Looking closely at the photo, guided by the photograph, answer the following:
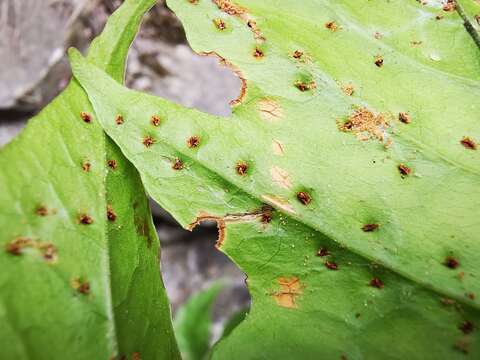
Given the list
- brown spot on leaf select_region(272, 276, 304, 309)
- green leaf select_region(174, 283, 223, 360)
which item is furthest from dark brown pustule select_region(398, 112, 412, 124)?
green leaf select_region(174, 283, 223, 360)

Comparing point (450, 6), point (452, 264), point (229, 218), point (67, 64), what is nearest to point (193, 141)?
point (229, 218)

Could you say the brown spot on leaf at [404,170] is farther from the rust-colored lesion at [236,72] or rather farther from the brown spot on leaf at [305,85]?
the rust-colored lesion at [236,72]

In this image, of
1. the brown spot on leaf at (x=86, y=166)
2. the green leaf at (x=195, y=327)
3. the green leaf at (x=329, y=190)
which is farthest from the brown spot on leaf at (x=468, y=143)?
the green leaf at (x=195, y=327)

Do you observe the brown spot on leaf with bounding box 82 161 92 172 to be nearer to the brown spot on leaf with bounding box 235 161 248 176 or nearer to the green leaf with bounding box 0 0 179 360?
the green leaf with bounding box 0 0 179 360

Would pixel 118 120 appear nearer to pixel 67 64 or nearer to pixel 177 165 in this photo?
pixel 177 165

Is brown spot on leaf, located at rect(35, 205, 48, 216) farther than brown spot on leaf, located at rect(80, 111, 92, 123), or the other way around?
brown spot on leaf, located at rect(80, 111, 92, 123)
